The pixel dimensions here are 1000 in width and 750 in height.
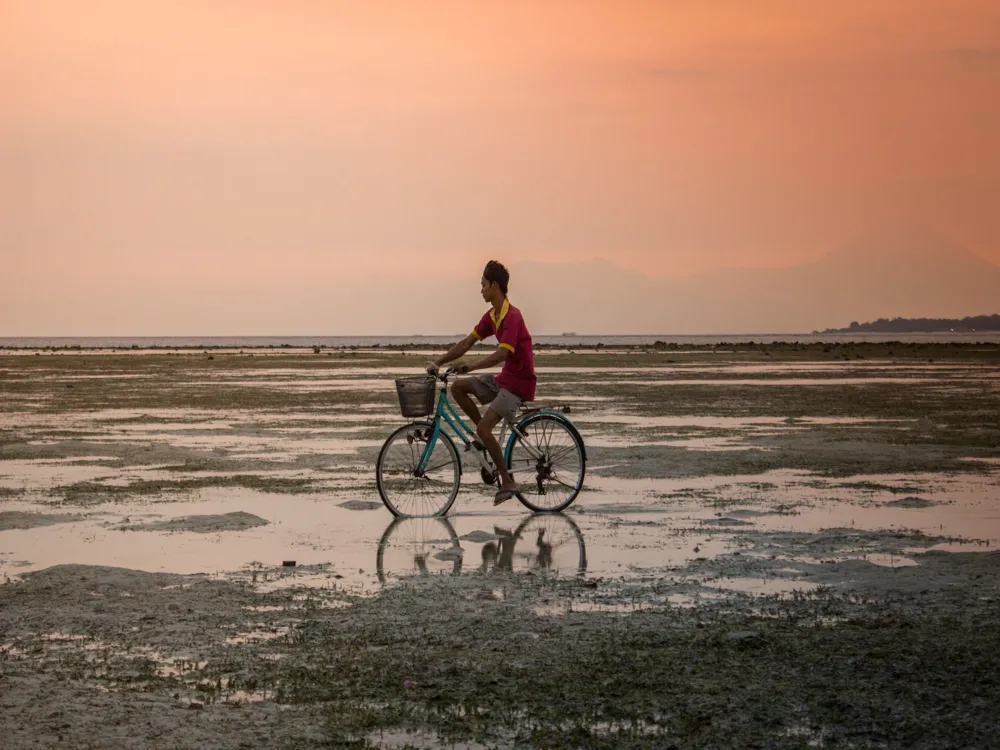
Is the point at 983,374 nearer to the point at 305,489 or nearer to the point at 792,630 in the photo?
the point at 305,489

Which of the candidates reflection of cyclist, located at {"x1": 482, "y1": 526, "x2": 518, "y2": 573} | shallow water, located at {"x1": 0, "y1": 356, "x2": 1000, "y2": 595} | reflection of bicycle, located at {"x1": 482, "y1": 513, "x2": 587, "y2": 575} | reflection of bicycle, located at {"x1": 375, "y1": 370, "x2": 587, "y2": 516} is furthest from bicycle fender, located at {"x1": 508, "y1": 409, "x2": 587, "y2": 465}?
reflection of cyclist, located at {"x1": 482, "y1": 526, "x2": 518, "y2": 573}

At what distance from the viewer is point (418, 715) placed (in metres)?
5.89

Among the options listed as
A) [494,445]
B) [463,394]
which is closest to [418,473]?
[494,445]

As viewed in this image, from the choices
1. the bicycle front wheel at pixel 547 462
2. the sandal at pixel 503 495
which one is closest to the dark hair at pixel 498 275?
the bicycle front wheel at pixel 547 462

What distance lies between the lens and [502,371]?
41.5 ft

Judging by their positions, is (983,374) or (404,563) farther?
(983,374)

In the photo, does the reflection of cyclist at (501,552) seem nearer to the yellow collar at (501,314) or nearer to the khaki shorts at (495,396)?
the khaki shorts at (495,396)

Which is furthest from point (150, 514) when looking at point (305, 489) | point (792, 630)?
point (792, 630)

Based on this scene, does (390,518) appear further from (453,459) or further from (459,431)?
(459,431)

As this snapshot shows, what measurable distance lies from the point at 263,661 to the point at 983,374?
171ft

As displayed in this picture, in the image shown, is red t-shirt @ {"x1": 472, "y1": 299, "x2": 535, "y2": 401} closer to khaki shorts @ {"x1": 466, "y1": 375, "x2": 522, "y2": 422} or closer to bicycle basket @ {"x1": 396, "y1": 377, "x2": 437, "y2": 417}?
khaki shorts @ {"x1": 466, "y1": 375, "x2": 522, "y2": 422}

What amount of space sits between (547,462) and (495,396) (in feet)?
3.63

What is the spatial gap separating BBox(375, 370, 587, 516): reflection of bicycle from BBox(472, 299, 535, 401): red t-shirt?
391mm

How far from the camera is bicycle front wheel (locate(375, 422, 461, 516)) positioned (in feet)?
43.0
